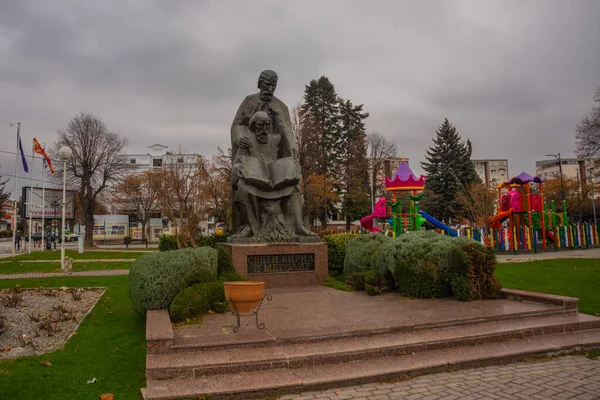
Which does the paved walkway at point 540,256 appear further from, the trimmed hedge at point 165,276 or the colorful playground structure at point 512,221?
the trimmed hedge at point 165,276

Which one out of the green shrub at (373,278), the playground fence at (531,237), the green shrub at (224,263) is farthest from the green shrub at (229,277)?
the playground fence at (531,237)

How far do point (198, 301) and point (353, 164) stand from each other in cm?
3924

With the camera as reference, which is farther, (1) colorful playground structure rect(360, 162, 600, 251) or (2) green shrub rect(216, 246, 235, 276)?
(1) colorful playground structure rect(360, 162, 600, 251)

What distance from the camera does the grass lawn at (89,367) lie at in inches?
169

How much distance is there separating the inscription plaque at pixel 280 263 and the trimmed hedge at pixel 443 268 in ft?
6.69

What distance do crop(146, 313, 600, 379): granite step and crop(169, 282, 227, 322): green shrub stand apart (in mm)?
1533

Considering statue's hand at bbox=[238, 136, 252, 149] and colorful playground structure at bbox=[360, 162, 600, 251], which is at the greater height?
statue's hand at bbox=[238, 136, 252, 149]

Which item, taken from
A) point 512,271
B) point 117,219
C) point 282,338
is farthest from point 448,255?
point 117,219

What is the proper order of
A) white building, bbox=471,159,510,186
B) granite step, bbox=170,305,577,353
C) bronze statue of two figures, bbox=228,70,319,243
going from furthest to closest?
white building, bbox=471,159,510,186 < bronze statue of two figures, bbox=228,70,319,243 < granite step, bbox=170,305,577,353

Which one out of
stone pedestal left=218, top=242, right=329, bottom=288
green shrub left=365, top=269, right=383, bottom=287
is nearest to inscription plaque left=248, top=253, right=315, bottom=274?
stone pedestal left=218, top=242, right=329, bottom=288

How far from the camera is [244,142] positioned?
1007cm

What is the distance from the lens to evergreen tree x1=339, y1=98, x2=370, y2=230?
43.3 m

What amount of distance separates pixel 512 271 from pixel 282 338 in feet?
39.6

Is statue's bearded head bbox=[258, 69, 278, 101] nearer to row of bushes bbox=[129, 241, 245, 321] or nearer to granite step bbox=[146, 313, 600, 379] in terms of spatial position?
row of bushes bbox=[129, 241, 245, 321]
